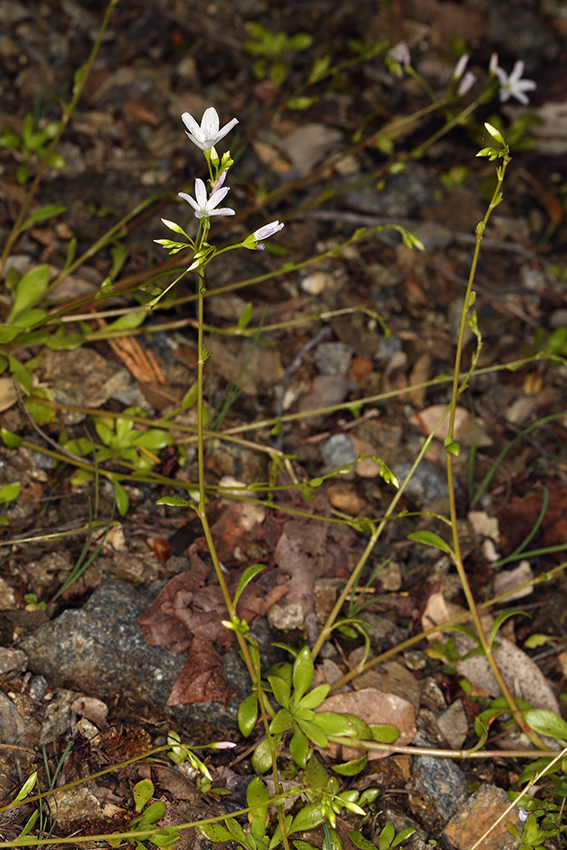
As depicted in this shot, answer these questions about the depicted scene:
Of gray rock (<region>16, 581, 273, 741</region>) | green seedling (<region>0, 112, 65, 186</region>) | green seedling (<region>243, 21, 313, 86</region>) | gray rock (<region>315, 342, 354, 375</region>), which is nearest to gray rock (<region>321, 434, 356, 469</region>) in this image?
gray rock (<region>315, 342, 354, 375</region>)

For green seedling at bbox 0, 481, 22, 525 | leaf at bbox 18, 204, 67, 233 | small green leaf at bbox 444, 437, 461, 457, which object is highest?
leaf at bbox 18, 204, 67, 233

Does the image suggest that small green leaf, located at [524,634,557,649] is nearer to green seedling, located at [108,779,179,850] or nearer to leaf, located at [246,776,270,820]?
leaf, located at [246,776,270,820]

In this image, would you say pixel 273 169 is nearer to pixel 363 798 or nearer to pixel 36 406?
pixel 36 406

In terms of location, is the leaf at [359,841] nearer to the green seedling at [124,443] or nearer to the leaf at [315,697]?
the leaf at [315,697]

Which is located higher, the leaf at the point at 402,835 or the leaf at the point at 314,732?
the leaf at the point at 314,732

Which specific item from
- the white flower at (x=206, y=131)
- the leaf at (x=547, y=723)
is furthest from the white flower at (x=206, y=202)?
the leaf at (x=547, y=723)

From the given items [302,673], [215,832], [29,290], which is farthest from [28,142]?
[215,832]

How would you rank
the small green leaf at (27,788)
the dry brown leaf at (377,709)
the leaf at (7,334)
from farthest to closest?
the leaf at (7,334) < the dry brown leaf at (377,709) < the small green leaf at (27,788)

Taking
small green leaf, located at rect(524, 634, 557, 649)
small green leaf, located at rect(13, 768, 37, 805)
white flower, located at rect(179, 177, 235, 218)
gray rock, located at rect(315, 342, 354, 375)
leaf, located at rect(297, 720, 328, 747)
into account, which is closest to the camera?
white flower, located at rect(179, 177, 235, 218)
